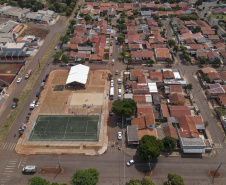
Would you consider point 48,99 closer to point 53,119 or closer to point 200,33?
point 53,119

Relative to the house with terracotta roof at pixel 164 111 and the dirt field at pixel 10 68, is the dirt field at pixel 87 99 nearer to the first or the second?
the house with terracotta roof at pixel 164 111

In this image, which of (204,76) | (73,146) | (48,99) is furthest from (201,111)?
(48,99)

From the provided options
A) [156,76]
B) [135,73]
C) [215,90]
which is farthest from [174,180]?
[135,73]

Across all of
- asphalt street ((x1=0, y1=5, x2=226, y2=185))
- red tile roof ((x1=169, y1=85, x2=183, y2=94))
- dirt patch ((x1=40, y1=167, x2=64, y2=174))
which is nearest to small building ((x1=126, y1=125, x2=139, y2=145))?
asphalt street ((x1=0, y1=5, x2=226, y2=185))

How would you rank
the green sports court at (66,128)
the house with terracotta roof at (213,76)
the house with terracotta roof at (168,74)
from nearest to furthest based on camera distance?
the green sports court at (66,128) < the house with terracotta roof at (213,76) < the house with terracotta roof at (168,74)

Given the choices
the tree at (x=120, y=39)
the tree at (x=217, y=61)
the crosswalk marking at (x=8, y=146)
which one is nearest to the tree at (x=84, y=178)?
the crosswalk marking at (x=8, y=146)
